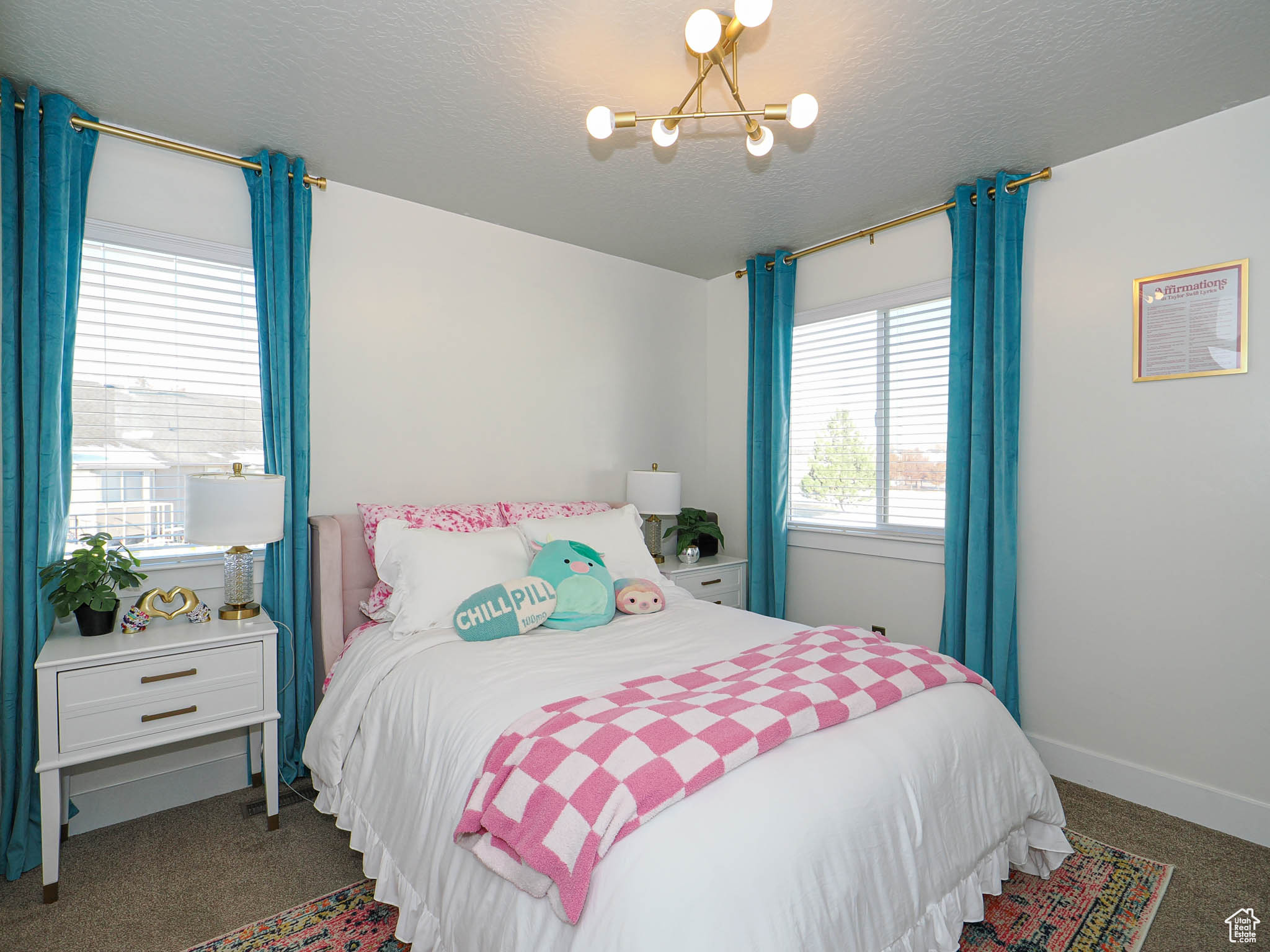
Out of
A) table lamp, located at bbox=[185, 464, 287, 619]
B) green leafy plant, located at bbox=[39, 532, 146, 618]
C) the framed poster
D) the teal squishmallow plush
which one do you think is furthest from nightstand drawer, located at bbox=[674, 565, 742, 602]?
green leafy plant, located at bbox=[39, 532, 146, 618]

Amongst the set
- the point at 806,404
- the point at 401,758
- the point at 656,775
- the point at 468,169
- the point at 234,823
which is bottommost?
the point at 234,823

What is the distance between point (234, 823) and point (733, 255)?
3.64 meters

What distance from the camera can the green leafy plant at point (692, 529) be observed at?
12.6 ft

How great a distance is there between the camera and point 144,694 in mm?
2055

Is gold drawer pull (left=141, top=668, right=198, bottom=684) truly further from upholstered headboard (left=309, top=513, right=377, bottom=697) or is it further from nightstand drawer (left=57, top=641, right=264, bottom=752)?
upholstered headboard (left=309, top=513, right=377, bottom=697)

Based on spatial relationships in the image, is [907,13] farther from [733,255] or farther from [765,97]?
[733,255]

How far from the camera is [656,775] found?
125cm

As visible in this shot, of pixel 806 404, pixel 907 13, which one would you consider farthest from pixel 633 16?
pixel 806 404

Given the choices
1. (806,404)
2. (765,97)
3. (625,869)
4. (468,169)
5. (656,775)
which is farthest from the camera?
(806,404)

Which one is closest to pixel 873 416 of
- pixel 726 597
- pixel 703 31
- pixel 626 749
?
pixel 726 597

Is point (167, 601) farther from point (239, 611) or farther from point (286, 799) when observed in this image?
point (286, 799)

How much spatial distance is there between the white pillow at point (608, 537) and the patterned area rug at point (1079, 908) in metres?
1.65

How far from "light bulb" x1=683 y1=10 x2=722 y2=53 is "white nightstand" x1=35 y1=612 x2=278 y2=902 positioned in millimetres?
2257

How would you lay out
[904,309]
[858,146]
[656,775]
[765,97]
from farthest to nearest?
[904,309], [858,146], [765,97], [656,775]
